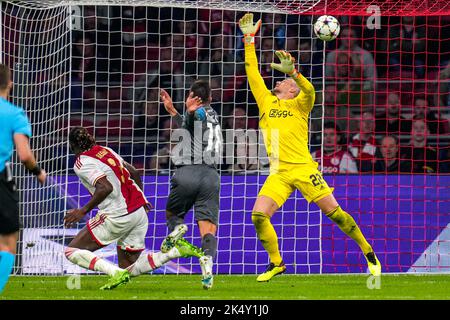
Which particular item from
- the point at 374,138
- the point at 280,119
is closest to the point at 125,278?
the point at 280,119

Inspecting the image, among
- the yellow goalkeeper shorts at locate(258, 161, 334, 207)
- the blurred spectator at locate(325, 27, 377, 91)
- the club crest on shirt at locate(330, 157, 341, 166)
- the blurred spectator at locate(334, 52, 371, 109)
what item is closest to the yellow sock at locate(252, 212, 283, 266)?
the yellow goalkeeper shorts at locate(258, 161, 334, 207)

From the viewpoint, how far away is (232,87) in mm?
17281

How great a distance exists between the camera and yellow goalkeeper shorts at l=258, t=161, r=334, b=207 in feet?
41.9

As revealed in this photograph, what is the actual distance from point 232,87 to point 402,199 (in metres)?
3.60

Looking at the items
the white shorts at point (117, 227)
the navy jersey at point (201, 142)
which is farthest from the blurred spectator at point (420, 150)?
the white shorts at point (117, 227)

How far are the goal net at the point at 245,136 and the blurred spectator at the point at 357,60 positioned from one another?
24 millimetres

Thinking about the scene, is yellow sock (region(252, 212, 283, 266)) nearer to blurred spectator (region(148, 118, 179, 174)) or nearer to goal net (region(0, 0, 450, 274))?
goal net (region(0, 0, 450, 274))

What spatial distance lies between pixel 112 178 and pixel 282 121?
2.41 meters

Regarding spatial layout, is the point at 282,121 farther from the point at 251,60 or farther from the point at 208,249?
the point at 208,249

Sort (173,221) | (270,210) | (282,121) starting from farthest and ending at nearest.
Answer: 1. (282,121)
2. (270,210)
3. (173,221)

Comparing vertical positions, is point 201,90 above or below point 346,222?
above

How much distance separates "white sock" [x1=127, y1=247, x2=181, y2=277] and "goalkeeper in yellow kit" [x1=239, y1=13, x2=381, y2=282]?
5.56 feet

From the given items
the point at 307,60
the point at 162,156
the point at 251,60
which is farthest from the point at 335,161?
the point at 251,60

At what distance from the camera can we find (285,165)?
1291cm
